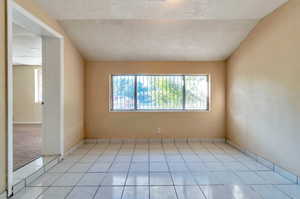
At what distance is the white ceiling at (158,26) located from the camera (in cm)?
299

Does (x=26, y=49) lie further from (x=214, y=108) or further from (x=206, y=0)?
(x=214, y=108)

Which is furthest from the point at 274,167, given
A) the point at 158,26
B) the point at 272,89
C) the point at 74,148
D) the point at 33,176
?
the point at 74,148

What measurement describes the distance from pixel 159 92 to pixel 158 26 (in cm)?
189

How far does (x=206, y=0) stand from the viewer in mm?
2861

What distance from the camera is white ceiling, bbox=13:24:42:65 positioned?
395cm

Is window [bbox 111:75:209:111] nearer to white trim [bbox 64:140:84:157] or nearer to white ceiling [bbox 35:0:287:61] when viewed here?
white ceiling [bbox 35:0:287:61]

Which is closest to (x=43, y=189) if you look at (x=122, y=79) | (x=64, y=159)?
(x=64, y=159)

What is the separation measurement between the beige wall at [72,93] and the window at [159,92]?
2.68 feet

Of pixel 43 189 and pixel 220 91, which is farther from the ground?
pixel 220 91

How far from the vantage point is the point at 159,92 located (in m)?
5.23

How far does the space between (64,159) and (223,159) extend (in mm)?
2768

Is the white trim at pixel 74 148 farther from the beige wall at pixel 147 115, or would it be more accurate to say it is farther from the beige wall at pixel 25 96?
the beige wall at pixel 25 96

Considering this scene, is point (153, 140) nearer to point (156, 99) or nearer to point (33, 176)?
point (156, 99)
